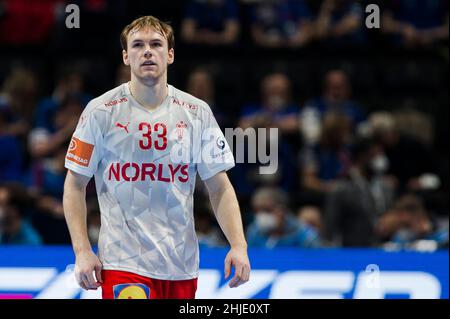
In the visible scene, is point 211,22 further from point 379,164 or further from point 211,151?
point 211,151

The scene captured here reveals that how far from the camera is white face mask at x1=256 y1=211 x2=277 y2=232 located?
9.09m

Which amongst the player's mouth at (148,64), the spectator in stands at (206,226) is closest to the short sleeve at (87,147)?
the player's mouth at (148,64)

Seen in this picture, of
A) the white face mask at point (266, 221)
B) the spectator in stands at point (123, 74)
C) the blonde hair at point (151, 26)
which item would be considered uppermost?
the spectator in stands at point (123, 74)

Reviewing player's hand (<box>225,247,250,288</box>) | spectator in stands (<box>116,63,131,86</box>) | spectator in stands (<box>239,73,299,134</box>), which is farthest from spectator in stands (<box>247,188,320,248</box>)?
player's hand (<box>225,247,250,288</box>)

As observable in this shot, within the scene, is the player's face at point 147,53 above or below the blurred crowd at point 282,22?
below

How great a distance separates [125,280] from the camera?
546cm

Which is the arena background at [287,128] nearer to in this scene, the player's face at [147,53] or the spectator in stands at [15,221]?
the spectator in stands at [15,221]

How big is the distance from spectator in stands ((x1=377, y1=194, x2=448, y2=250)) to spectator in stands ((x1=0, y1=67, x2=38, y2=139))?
376 cm

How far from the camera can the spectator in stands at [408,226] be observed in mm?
9328

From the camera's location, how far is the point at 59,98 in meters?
10.4

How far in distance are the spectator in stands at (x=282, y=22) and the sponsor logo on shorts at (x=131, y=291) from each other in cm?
662

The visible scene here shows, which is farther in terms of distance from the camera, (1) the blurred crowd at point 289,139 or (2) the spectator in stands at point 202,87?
(2) the spectator in stands at point 202,87
